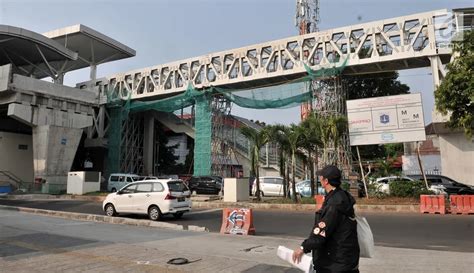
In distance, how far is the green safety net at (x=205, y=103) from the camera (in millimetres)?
31250

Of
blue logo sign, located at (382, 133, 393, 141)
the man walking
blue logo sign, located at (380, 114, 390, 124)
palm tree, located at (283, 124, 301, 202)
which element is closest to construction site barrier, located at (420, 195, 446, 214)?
blue logo sign, located at (382, 133, 393, 141)

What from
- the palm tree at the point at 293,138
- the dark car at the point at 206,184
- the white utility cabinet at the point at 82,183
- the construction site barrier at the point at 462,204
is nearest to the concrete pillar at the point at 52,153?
the white utility cabinet at the point at 82,183

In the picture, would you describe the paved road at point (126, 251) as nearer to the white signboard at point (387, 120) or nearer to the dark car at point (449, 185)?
the white signboard at point (387, 120)

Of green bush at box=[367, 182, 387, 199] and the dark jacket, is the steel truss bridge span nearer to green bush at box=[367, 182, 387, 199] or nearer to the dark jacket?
green bush at box=[367, 182, 387, 199]

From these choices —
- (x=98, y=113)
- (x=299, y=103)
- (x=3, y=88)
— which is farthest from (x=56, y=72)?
(x=299, y=103)

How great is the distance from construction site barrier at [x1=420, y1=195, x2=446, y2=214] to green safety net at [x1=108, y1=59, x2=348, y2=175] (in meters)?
15.5

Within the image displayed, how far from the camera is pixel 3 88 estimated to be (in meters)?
34.0

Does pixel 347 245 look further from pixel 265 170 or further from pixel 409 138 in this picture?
pixel 265 170

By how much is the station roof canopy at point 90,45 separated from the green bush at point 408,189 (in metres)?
35.7

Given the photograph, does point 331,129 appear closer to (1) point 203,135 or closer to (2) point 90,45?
A: (1) point 203,135

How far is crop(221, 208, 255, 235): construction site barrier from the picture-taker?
1131 cm

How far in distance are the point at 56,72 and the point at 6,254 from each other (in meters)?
44.9

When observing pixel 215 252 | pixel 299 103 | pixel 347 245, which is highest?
pixel 299 103

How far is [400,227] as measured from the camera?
1256 cm
